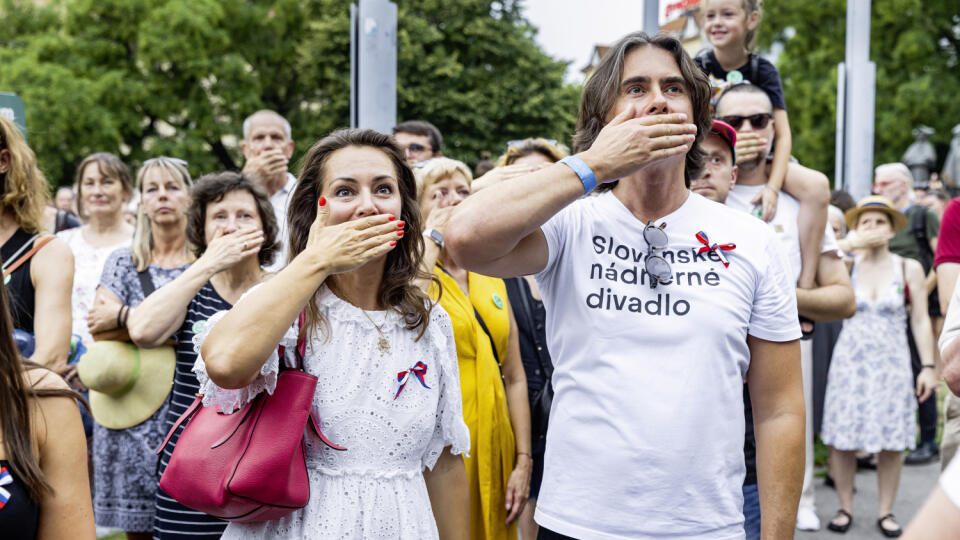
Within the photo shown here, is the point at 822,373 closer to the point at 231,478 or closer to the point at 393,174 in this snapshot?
the point at 393,174

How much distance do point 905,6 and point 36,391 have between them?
90.3 feet

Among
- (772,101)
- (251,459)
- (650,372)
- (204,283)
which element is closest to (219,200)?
(204,283)

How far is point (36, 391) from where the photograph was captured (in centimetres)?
186

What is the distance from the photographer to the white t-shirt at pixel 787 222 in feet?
11.6

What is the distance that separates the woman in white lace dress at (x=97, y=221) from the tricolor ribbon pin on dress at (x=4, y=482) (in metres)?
3.75

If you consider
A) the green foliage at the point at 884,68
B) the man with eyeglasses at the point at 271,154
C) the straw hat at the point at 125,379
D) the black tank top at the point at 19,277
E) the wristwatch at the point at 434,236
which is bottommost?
the straw hat at the point at 125,379

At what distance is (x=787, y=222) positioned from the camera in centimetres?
359

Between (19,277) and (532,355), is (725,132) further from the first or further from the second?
(19,277)

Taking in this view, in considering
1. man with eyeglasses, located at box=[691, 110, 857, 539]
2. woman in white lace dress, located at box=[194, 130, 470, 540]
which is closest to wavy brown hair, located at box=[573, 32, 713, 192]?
woman in white lace dress, located at box=[194, 130, 470, 540]

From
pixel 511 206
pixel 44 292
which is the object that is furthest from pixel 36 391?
pixel 44 292

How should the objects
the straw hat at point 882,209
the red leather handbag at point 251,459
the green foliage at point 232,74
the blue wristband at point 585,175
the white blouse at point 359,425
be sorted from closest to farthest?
1. the blue wristband at point 585,175
2. the red leather handbag at point 251,459
3. the white blouse at point 359,425
4. the straw hat at point 882,209
5. the green foliage at point 232,74

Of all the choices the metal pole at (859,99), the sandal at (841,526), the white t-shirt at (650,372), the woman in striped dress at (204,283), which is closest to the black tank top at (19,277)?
the woman in striped dress at (204,283)

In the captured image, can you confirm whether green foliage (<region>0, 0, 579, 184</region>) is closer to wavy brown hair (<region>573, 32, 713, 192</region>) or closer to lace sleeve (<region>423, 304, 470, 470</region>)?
lace sleeve (<region>423, 304, 470, 470</region>)

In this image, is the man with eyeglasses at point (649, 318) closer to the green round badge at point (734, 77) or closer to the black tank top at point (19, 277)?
the green round badge at point (734, 77)
